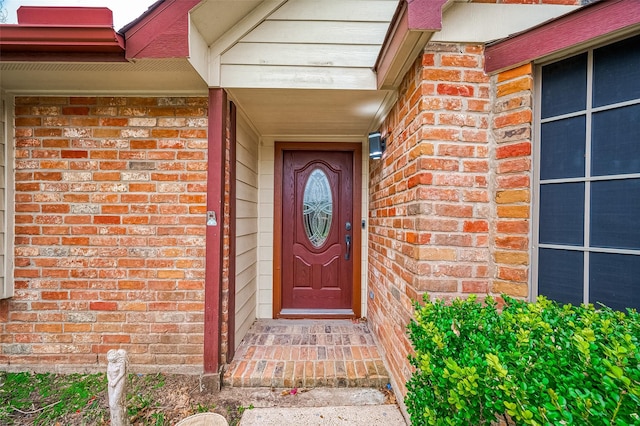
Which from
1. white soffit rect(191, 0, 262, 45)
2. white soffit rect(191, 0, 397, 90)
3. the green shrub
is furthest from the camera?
white soffit rect(191, 0, 397, 90)

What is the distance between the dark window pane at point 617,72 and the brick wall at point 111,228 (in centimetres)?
236

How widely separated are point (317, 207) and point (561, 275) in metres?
2.27

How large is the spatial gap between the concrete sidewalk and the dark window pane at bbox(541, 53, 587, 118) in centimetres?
201

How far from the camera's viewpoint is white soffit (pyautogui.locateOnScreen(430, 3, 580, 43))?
5.23ft

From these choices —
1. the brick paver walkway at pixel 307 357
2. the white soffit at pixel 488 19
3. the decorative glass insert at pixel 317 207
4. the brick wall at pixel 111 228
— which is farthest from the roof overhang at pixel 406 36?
the brick paver walkway at pixel 307 357

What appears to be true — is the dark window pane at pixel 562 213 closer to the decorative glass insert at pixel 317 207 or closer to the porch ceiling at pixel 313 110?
the porch ceiling at pixel 313 110

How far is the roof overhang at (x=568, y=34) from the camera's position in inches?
50.5

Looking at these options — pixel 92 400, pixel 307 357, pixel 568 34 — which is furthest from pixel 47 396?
pixel 568 34

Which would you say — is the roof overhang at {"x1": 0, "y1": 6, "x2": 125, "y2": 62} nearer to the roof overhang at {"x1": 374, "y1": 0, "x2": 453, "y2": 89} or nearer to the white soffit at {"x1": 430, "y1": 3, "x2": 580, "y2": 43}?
the roof overhang at {"x1": 374, "y1": 0, "x2": 453, "y2": 89}

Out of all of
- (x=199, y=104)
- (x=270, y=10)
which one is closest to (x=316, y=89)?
(x=270, y=10)

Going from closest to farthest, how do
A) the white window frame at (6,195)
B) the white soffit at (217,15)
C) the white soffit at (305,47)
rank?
the white soffit at (217,15) < the white soffit at (305,47) < the white window frame at (6,195)

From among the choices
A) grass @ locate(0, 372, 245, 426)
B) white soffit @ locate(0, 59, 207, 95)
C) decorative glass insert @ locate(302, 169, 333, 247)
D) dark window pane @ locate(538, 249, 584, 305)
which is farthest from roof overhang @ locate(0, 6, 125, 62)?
dark window pane @ locate(538, 249, 584, 305)

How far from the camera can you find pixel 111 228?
7.18 feet

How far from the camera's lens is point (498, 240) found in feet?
5.23
